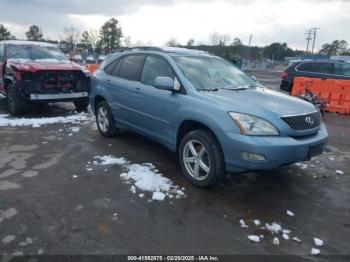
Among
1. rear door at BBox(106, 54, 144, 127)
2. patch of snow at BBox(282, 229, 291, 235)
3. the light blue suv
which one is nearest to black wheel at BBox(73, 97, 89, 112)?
rear door at BBox(106, 54, 144, 127)

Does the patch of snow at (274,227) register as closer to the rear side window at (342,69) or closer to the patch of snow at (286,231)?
the patch of snow at (286,231)

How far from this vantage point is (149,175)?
16.1 feet

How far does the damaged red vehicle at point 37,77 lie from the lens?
838 cm

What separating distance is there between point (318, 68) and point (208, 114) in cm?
1182

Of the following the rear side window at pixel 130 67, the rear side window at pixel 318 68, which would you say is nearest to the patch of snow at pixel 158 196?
the rear side window at pixel 130 67

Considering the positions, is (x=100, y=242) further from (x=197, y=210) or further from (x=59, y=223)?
(x=197, y=210)

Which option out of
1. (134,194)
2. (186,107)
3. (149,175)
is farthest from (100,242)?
(186,107)

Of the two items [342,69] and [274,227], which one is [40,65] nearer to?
[274,227]

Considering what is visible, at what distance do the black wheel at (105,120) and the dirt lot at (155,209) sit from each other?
713mm

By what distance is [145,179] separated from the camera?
4754mm

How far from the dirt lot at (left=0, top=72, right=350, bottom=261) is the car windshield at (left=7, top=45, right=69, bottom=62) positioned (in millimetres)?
3884

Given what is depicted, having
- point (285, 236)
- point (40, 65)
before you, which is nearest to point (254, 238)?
point (285, 236)

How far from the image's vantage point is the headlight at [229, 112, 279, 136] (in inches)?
157

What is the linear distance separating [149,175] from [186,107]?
1092 millimetres
